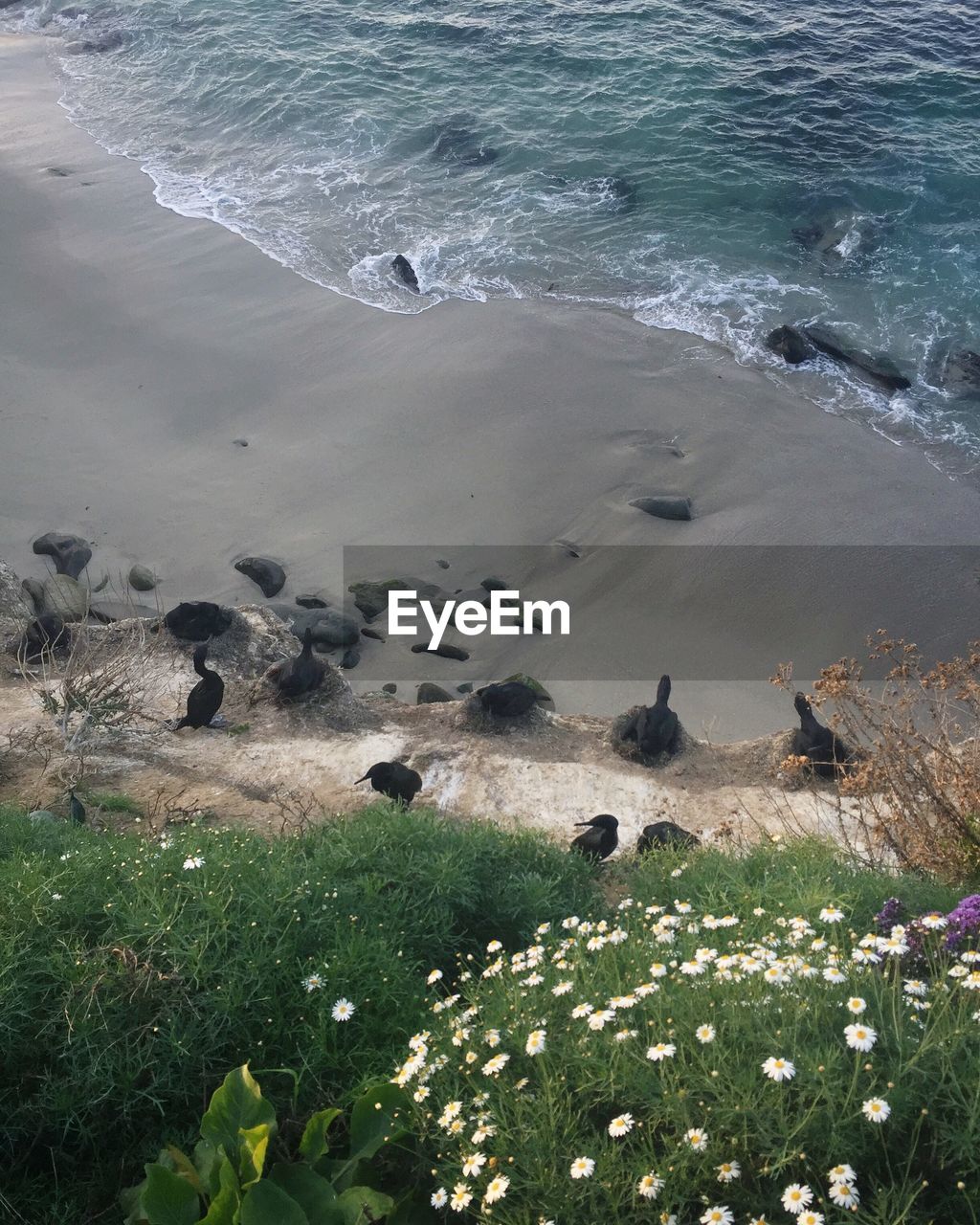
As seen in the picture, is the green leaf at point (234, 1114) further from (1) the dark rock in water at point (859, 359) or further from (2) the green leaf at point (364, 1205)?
(1) the dark rock in water at point (859, 359)

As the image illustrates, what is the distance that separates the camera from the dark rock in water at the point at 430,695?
9.30 metres

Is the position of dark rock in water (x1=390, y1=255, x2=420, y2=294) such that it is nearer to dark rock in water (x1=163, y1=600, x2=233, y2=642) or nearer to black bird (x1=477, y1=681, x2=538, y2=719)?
dark rock in water (x1=163, y1=600, x2=233, y2=642)

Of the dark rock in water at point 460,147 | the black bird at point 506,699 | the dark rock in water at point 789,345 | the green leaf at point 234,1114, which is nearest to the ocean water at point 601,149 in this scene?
the dark rock in water at point 460,147

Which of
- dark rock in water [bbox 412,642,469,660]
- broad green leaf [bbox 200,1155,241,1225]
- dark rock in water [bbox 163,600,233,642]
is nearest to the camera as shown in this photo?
broad green leaf [bbox 200,1155,241,1225]

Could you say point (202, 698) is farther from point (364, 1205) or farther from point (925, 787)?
point (364, 1205)

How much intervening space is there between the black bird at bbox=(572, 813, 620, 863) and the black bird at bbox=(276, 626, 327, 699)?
9.74 feet

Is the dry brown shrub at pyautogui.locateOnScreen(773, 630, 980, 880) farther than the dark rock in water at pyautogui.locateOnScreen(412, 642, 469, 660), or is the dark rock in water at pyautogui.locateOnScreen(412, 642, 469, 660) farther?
the dark rock in water at pyautogui.locateOnScreen(412, 642, 469, 660)

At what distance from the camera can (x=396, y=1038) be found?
13.7 feet

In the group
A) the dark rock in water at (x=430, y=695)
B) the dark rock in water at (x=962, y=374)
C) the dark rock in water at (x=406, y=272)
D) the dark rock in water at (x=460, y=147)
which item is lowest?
the dark rock in water at (x=430, y=695)

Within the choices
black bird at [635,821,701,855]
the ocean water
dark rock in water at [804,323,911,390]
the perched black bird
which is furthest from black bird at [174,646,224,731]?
dark rock in water at [804,323,911,390]

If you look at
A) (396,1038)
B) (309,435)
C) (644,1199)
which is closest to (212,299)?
(309,435)

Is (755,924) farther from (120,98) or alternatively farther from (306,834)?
(120,98)

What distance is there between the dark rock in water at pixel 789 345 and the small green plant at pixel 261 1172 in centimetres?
1170

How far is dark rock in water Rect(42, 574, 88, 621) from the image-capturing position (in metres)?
9.70
